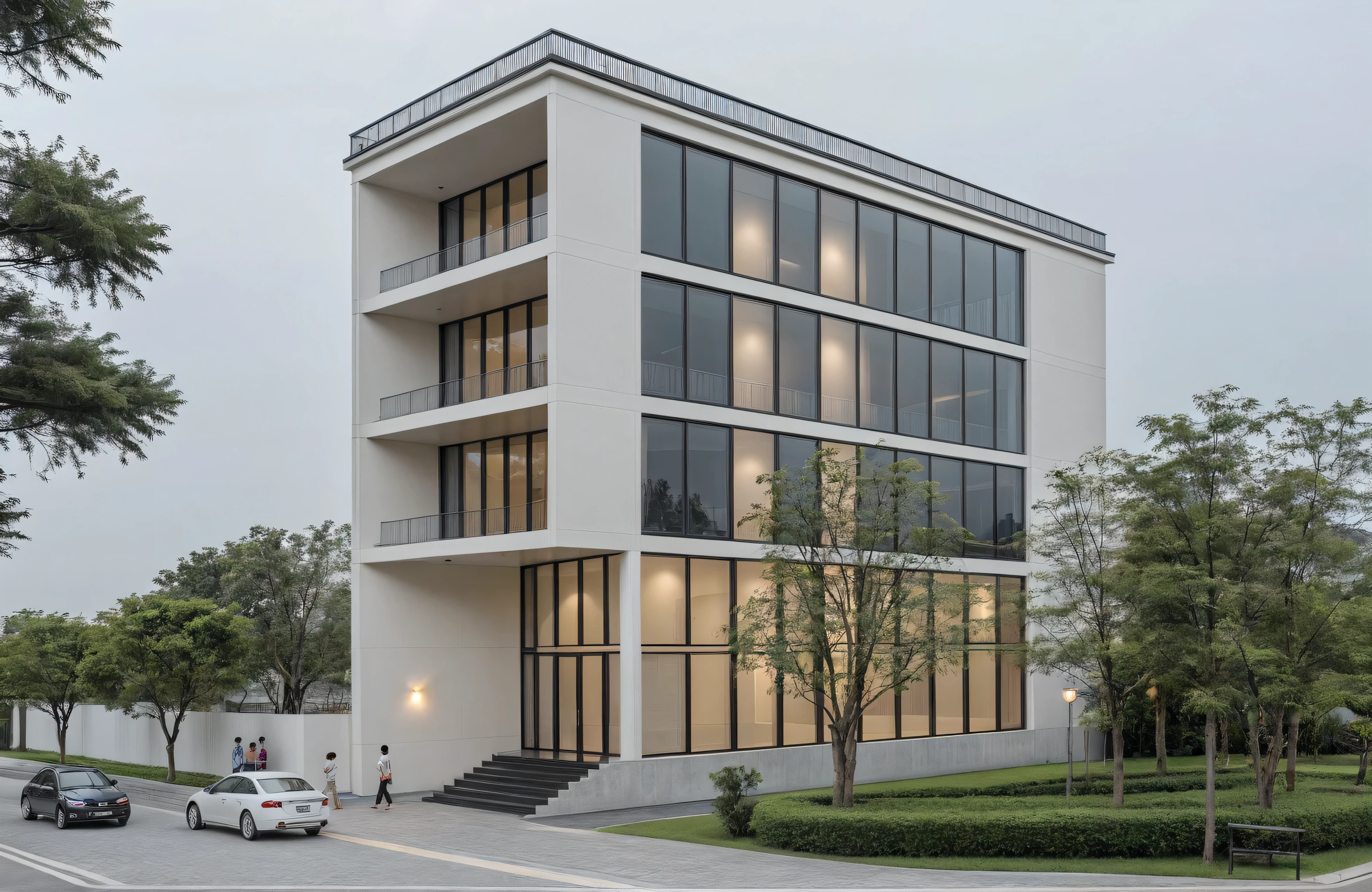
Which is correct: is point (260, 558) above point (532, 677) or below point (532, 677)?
above

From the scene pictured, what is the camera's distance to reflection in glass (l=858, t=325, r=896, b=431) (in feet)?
112

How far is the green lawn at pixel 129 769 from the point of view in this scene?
3347 cm

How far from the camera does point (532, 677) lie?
32531 mm

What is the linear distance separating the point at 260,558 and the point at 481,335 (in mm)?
13164

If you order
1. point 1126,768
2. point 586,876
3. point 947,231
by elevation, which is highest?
point 947,231

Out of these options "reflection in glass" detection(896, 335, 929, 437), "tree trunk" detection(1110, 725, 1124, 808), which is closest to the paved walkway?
"tree trunk" detection(1110, 725, 1124, 808)

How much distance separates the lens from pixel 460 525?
32594 mm

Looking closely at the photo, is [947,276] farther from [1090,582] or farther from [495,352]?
[1090,582]

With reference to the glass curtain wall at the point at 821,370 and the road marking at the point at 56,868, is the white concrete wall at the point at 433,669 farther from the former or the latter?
the road marking at the point at 56,868

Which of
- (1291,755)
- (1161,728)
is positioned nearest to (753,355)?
(1291,755)

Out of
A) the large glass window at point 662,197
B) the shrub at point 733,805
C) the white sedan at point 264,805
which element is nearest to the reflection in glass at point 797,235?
the large glass window at point 662,197

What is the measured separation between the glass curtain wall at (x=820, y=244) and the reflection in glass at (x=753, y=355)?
3.36 ft

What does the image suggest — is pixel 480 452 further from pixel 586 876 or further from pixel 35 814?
Answer: pixel 586 876

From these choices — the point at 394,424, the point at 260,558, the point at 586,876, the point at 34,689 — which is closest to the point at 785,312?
the point at 394,424
